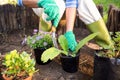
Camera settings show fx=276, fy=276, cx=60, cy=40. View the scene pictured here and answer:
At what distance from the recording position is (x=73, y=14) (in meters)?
2.83

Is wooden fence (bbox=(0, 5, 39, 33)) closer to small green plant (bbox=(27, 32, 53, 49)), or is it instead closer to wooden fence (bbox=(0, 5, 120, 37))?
wooden fence (bbox=(0, 5, 120, 37))

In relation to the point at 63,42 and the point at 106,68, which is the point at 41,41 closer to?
the point at 63,42

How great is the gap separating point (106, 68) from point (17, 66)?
81 cm

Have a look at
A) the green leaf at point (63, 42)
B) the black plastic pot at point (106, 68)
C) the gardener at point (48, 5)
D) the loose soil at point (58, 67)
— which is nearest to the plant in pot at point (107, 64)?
the black plastic pot at point (106, 68)

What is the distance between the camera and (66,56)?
107 inches

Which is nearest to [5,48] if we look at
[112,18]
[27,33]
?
[27,33]

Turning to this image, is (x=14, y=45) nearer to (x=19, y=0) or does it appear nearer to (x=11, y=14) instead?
(x=11, y=14)

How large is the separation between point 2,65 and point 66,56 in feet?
2.05

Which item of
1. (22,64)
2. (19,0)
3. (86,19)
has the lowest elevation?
(22,64)

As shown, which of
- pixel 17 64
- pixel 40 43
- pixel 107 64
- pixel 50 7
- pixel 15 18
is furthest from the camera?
pixel 15 18

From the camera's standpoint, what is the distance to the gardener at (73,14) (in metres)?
2.68

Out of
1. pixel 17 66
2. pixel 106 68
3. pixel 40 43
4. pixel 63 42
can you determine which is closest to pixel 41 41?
pixel 40 43

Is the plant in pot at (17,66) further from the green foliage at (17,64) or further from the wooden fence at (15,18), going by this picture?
the wooden fence at (15,18)

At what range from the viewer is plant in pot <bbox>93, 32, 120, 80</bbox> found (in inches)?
96.8
